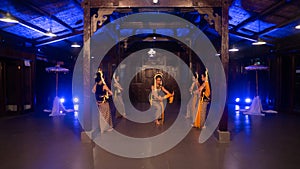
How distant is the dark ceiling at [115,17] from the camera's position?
6.41 metres

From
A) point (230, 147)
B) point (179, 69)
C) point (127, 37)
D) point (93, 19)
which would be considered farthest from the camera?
point (179, 69)

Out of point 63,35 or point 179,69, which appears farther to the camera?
point 179,69

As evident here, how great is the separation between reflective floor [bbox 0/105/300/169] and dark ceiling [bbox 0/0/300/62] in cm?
284

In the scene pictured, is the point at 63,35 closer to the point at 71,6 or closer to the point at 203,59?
the point at 71,6

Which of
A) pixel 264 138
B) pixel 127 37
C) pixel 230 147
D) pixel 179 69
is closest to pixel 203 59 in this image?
pixel 179 69

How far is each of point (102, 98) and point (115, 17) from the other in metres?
4.63

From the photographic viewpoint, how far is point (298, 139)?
5.22 meters

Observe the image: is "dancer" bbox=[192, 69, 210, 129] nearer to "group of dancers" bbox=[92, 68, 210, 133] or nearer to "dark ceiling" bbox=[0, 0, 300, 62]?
"group of dancers" bbox=[92, 68, 210, 133]

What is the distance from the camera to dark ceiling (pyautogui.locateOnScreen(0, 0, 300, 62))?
641 cm

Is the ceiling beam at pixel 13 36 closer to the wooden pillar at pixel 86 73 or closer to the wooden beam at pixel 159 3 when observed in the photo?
the wooden pillar at pixel 86 73

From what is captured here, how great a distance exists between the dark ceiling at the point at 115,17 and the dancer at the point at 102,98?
6.16 ft

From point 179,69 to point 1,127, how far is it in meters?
9.64

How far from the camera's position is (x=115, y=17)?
908cm

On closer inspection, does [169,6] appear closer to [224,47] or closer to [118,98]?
[224,47]
